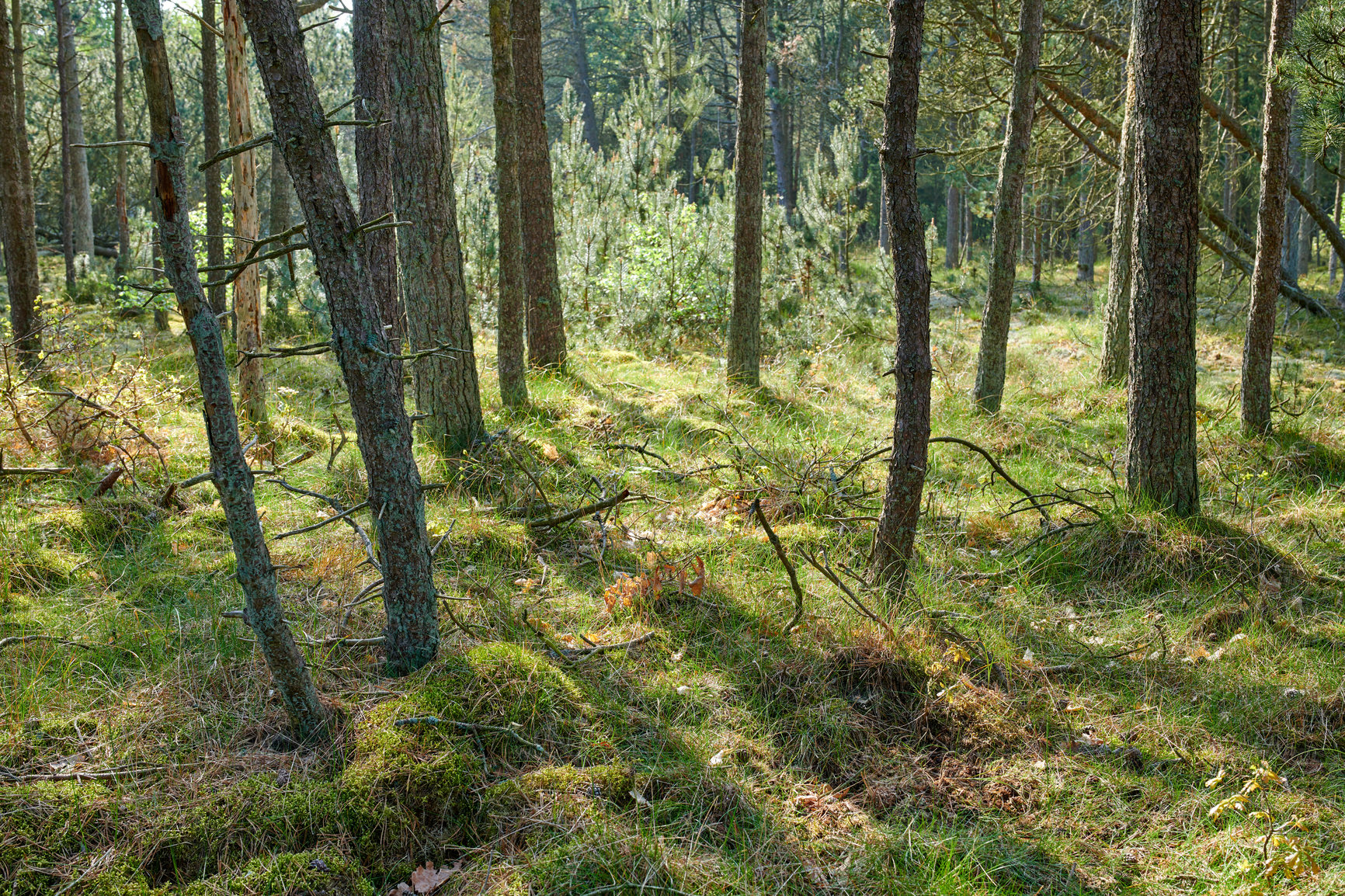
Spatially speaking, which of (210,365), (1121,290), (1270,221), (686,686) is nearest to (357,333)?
(210,365)

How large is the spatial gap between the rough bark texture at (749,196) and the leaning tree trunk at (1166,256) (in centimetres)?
325

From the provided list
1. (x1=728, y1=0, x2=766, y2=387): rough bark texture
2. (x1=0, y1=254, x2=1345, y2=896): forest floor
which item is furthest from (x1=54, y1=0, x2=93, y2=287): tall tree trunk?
(x1=0, y1=254, x2=1345, y2=896): forest floor

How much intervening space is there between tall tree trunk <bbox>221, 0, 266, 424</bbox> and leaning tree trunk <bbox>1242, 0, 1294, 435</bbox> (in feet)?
23.3

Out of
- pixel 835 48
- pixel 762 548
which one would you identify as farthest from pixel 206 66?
pixel 835 48

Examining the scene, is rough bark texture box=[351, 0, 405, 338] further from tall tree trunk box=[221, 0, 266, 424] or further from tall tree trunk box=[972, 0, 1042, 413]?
tall tree trunk box=[972, 0, 1042, 413]

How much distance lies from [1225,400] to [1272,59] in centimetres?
263

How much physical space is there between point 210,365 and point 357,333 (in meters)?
0.44

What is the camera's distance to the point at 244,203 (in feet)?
20.1

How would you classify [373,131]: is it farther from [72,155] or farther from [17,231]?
[72,155]

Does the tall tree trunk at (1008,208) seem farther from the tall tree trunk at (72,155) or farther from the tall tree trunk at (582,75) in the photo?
the tall tree trunk at (582,75)

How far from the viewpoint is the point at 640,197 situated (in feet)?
38.5

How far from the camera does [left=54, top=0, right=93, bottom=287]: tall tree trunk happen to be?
41.1 ft

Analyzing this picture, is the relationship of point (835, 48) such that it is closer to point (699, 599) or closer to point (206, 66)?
point (206, 66)

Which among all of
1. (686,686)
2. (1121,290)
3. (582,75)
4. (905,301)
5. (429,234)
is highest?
(582,75)
